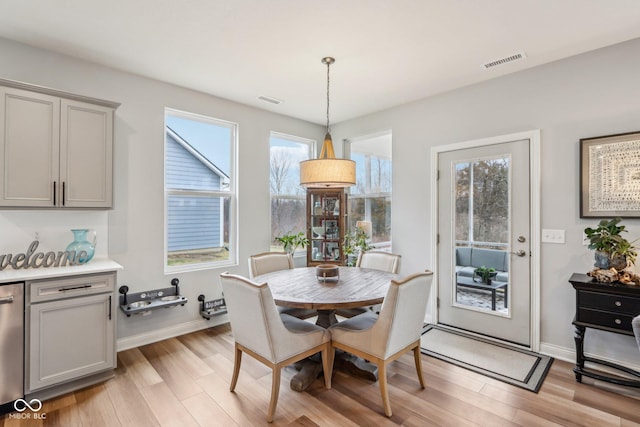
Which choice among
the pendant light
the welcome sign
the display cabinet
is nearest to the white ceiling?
the pendant light

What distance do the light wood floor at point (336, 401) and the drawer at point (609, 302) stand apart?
612 millimetres

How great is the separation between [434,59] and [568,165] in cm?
153

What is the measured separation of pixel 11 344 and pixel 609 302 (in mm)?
4245

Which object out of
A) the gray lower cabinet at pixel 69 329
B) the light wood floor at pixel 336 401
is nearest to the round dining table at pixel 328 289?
the light wood floor at pixel 336 401

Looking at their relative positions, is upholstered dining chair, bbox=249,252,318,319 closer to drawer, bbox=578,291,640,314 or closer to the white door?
the white door

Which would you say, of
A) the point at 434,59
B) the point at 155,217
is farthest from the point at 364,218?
the point at 155,217

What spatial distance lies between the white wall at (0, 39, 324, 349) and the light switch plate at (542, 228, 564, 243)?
127 inches

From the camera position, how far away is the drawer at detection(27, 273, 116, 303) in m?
2.22

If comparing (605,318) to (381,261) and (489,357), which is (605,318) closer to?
(489,357)

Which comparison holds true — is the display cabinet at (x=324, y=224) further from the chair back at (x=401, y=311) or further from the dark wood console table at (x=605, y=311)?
the dark wood console table at (x=605, y=311)

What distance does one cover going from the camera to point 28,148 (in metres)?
2.40

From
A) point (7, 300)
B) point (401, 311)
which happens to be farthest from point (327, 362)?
point (7, 300)

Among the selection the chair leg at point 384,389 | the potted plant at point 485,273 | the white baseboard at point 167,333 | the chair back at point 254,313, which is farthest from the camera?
the potted plant at point 485,273

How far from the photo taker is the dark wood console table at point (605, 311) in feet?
7.39
